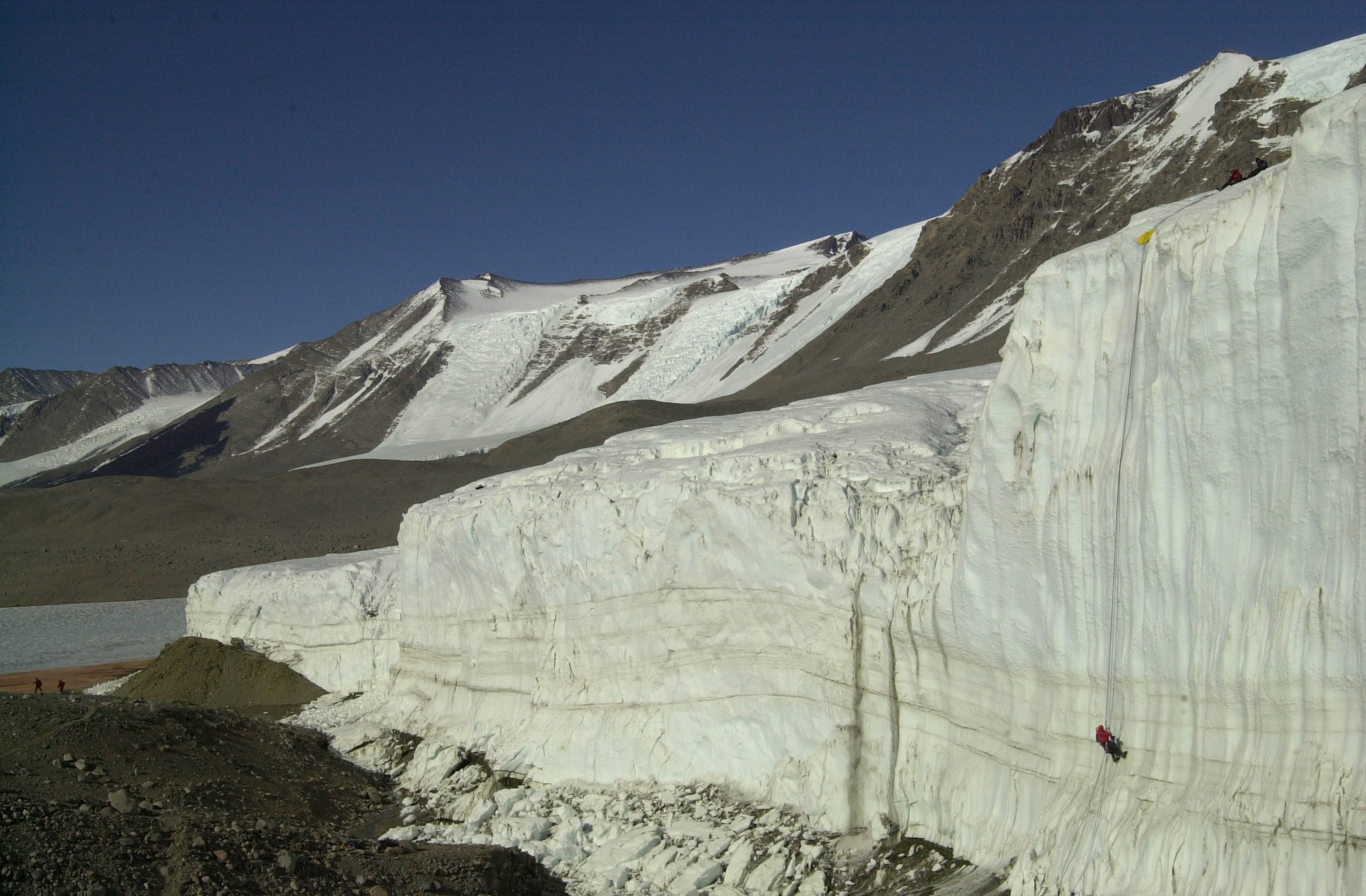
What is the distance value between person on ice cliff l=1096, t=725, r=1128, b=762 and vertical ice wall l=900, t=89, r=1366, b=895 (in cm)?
10

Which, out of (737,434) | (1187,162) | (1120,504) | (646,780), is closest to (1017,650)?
(1120,504)

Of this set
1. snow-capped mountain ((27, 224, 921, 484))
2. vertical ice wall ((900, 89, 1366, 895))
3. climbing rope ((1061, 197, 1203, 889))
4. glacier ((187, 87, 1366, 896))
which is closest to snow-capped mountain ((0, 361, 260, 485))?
snow-capped mountain ((27, 224, 921, 484))

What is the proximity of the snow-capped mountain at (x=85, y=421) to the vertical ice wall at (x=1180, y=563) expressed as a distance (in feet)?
497

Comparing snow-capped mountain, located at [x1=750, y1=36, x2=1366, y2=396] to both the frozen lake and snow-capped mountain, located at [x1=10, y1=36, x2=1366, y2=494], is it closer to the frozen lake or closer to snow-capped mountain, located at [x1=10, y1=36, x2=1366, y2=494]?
snow-capped mountain, located at [x1=10, y1=36, x2=1366, y2=494]

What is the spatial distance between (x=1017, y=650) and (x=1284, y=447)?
3629 millimetres

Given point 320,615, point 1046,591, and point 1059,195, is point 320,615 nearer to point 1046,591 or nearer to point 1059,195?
point 1046,591

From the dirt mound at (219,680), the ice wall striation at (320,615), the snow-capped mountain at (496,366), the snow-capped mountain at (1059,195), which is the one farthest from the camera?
the snow-capped mountain at (496,366)

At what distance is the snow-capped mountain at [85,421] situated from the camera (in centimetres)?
15138

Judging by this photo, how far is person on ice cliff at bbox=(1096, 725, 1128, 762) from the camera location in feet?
34.4

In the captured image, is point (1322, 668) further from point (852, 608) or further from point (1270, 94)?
point (1270, 94)

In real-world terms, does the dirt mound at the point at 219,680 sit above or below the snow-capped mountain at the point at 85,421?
below

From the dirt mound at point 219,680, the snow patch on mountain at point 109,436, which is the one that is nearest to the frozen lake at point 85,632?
the dirt mound at point 219,680

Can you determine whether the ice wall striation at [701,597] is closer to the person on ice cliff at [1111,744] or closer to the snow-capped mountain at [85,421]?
the person on ice cliff at [1111,744]

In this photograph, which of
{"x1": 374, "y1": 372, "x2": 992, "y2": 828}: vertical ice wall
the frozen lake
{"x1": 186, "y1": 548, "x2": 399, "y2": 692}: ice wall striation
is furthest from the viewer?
the frozen lake
